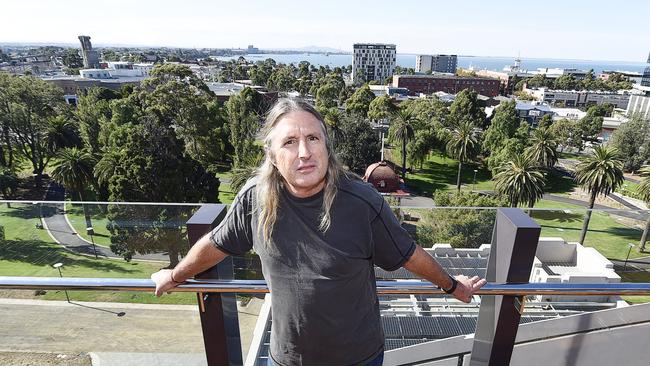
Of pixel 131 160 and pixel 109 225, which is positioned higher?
pixel 109 225

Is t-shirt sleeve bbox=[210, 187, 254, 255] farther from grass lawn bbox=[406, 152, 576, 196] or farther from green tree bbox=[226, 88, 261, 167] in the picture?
grass lawn bbox=[406, 152, 576, 196]

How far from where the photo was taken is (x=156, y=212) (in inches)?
86.0

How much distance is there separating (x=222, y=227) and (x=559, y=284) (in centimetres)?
147

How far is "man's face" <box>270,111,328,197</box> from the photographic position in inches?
48.8

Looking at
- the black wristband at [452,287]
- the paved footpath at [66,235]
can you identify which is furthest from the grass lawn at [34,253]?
the black wristband at [452,287]

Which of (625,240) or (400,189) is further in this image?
(400,189)

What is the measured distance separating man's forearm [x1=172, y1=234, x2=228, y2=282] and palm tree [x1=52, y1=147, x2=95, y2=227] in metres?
16.9

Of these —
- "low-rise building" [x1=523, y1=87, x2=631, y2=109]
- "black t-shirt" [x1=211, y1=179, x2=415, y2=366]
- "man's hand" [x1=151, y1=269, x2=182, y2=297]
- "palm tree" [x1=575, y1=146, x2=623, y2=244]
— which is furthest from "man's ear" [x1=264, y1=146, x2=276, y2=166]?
"low-rise building" [x1=523, y1=87, x2=631, y2=109]

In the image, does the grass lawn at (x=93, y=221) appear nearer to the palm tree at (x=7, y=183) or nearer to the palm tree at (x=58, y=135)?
the palm tree at (x=7, y=183)

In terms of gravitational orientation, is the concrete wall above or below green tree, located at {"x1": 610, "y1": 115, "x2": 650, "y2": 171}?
above

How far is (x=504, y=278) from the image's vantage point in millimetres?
1679

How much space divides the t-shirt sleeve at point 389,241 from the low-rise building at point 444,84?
71321 mm

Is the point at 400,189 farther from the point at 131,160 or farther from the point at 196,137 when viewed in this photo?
the point at 131,160

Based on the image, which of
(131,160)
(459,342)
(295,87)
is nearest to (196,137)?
(131,160)
